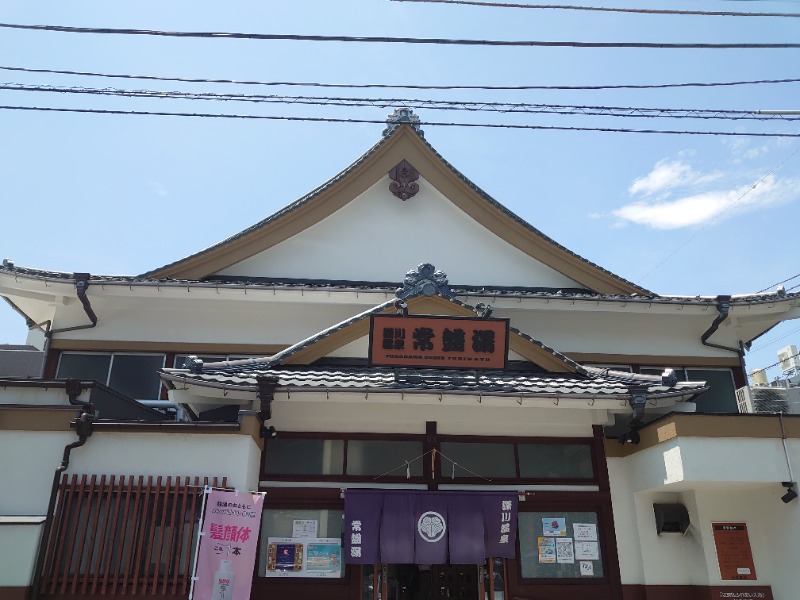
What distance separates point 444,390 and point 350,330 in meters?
1.98

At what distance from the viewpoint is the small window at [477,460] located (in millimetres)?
9250

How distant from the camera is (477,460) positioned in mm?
9336

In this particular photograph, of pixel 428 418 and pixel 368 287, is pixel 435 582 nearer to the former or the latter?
pixel 428 418

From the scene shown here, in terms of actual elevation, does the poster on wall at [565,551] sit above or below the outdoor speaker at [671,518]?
below

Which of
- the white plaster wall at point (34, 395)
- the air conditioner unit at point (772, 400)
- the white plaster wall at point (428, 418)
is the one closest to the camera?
the white plaster wall at point (34, 395)

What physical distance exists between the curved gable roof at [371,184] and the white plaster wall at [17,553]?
5551 millimetres

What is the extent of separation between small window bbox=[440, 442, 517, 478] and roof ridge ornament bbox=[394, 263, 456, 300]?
2.32 metres

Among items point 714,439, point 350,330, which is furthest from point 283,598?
point 714,439

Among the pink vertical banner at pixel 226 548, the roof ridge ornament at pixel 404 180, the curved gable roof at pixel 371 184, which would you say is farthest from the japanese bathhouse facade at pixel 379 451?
the roof ridge ornament at pixel 404 180

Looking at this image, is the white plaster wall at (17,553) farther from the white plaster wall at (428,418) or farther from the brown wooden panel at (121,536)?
the white plaster wall at (428,418)

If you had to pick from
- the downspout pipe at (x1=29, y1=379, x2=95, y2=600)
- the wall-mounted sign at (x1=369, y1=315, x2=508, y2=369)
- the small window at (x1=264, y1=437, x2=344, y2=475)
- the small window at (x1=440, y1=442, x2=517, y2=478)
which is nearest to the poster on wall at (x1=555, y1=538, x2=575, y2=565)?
the small window at (x1=440, y1=442, x2=517, y2=478)

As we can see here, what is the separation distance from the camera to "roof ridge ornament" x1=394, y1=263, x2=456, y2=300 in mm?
9680

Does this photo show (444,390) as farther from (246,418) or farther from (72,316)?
(72,316)

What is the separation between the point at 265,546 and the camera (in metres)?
8.55
